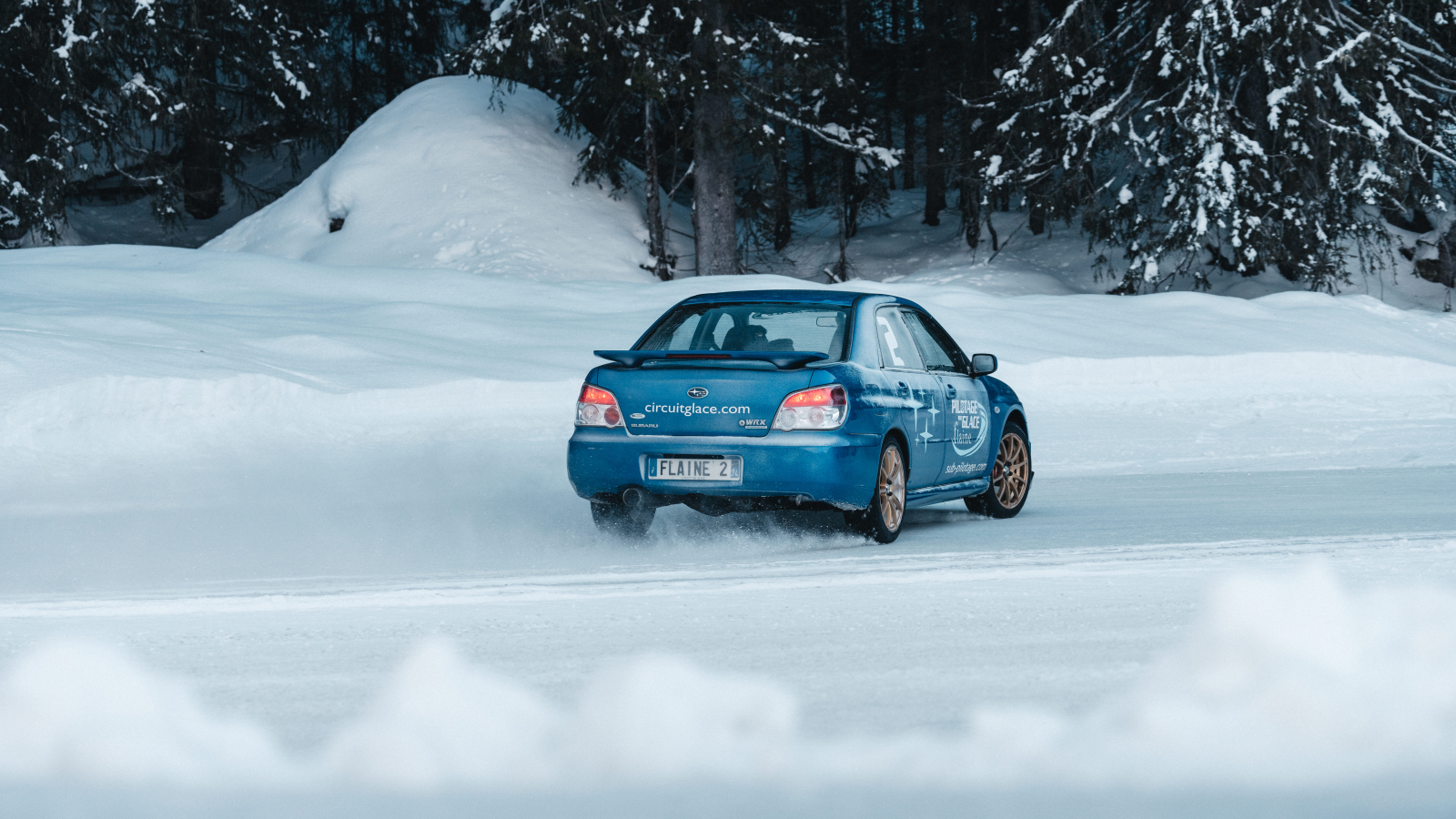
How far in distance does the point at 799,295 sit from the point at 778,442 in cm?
124

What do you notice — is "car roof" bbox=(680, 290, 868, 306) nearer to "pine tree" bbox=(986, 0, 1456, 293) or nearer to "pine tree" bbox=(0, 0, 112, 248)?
"pine tree" bbox=(986, 0, 1456, 293)

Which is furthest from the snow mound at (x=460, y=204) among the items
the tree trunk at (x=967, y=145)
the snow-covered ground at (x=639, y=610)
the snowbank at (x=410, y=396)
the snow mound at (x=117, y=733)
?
the snow mound at (x=117, y=733)

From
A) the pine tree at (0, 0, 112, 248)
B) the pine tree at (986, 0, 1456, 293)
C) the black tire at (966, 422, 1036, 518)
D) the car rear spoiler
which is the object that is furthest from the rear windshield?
the pine tree at (0, 0, 112, 248)

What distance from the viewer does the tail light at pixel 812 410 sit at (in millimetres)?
7203

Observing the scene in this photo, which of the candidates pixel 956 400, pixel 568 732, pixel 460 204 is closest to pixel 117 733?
pixel 568 732

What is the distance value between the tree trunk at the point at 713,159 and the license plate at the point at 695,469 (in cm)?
1775

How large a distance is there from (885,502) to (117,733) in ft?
15.4

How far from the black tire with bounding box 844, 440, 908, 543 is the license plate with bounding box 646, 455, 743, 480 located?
72 cm

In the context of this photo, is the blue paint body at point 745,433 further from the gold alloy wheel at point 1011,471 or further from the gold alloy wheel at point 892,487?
the gold alloy wheel at point 1011,471

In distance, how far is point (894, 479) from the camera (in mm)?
7781

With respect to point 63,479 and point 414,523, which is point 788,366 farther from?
point 63,479

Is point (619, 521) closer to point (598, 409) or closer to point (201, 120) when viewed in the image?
point (598, 409)

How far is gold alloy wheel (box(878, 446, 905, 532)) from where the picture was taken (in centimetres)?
761

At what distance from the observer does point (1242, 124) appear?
78.2ft
